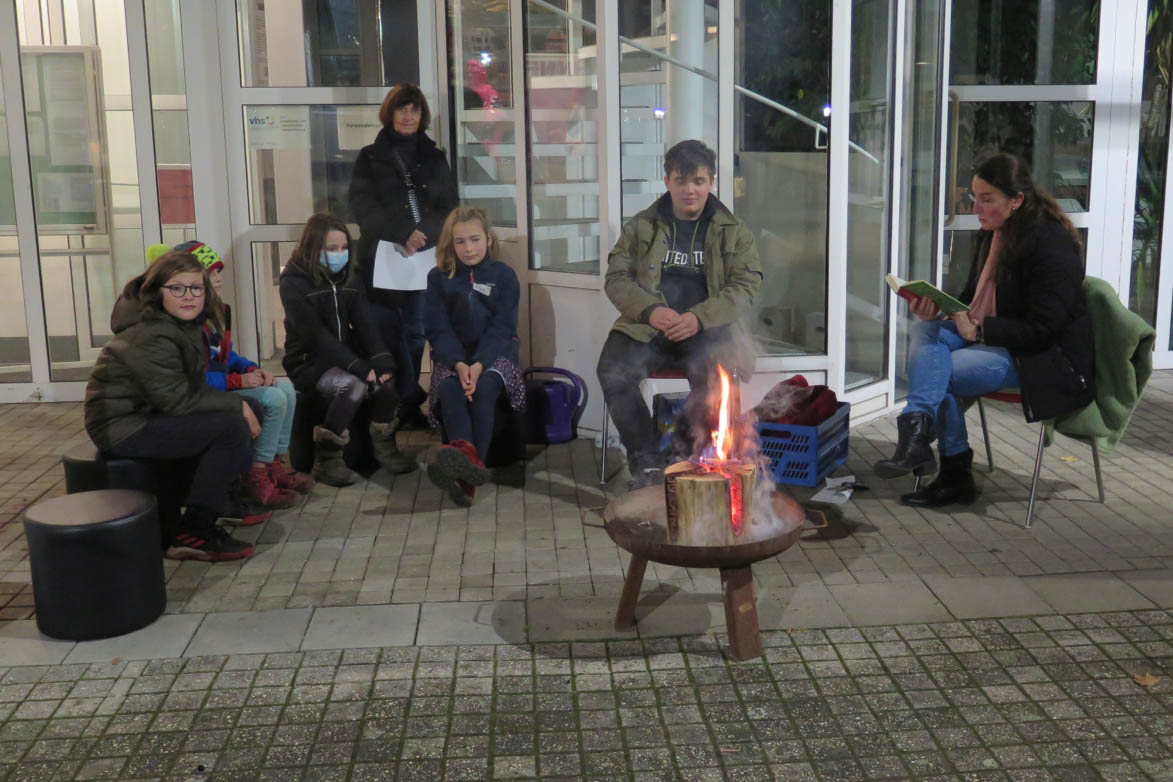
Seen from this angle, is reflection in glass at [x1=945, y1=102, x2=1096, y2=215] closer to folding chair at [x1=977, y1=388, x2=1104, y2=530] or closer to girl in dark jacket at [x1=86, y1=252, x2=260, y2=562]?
folding chair at [x1=977, y1=388, x2=1104, y2=530]

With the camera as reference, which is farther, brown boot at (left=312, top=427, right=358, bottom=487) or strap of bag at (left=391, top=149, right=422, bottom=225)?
strap of bag at (left=391, top=149, right=422, bottom=225)

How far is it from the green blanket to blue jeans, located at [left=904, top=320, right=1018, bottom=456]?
0.36 metres

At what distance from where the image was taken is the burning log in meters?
3.80

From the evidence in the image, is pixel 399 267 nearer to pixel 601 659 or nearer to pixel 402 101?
pixel 402 101

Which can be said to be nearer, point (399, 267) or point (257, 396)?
point (257, 396)

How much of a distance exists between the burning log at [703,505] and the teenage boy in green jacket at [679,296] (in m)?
1.86

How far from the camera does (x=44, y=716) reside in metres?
3.68

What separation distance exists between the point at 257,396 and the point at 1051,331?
366 centimetres

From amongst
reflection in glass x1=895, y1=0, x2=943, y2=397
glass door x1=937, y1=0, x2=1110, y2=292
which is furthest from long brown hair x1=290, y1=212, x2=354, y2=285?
glass door x1=937, y1=0, x2=1110, y2=292

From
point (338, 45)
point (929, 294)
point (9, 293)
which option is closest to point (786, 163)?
point (929, 294)

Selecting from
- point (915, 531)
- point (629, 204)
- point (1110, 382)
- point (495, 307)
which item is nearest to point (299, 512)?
point (495, 307)

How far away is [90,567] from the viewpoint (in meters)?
4.19

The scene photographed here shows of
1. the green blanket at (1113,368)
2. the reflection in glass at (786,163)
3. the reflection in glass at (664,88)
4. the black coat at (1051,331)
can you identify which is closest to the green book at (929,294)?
the black coat at (1051,331)

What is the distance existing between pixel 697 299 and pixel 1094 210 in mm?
4106
